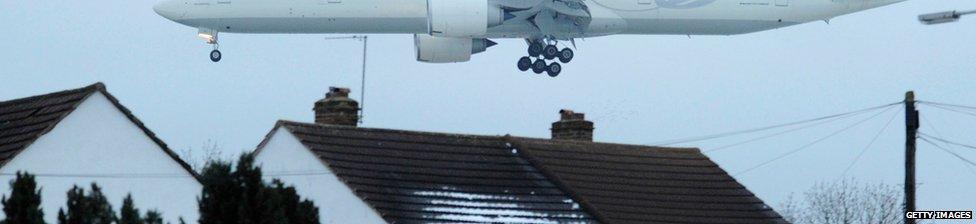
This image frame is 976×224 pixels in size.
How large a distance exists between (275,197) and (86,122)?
46.9 ft

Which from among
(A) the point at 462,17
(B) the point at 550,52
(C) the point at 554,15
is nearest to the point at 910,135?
(A) the point at 462,17

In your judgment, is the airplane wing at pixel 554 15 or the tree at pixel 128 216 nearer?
the tree at pixel 128 216

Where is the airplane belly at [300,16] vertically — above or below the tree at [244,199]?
above

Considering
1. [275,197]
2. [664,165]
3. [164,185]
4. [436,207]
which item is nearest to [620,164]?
[664,165]

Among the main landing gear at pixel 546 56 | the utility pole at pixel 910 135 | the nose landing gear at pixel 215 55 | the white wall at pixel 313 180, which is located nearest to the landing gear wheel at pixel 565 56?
the main landing gear at pixel 546 56

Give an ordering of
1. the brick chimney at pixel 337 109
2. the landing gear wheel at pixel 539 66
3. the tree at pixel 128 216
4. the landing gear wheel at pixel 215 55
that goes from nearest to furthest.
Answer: the tree at pixel 128 216
the brick chimney at pixel 337 109
the landing gear wheel at pixel 215 55
the landing gear wheel at pixel 539 66

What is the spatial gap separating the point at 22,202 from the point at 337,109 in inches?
796

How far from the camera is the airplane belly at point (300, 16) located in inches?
2790

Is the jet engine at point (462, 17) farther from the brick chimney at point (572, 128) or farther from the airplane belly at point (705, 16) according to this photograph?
the brick chimney at point (572, 128)

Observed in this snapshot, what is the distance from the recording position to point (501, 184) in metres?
57.1

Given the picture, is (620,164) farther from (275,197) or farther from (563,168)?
(275,197)

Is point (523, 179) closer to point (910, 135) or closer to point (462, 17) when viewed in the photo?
point (910, 135)

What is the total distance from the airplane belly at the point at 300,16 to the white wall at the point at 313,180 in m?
15.8

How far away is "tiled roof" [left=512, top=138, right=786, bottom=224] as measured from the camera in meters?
58.2
